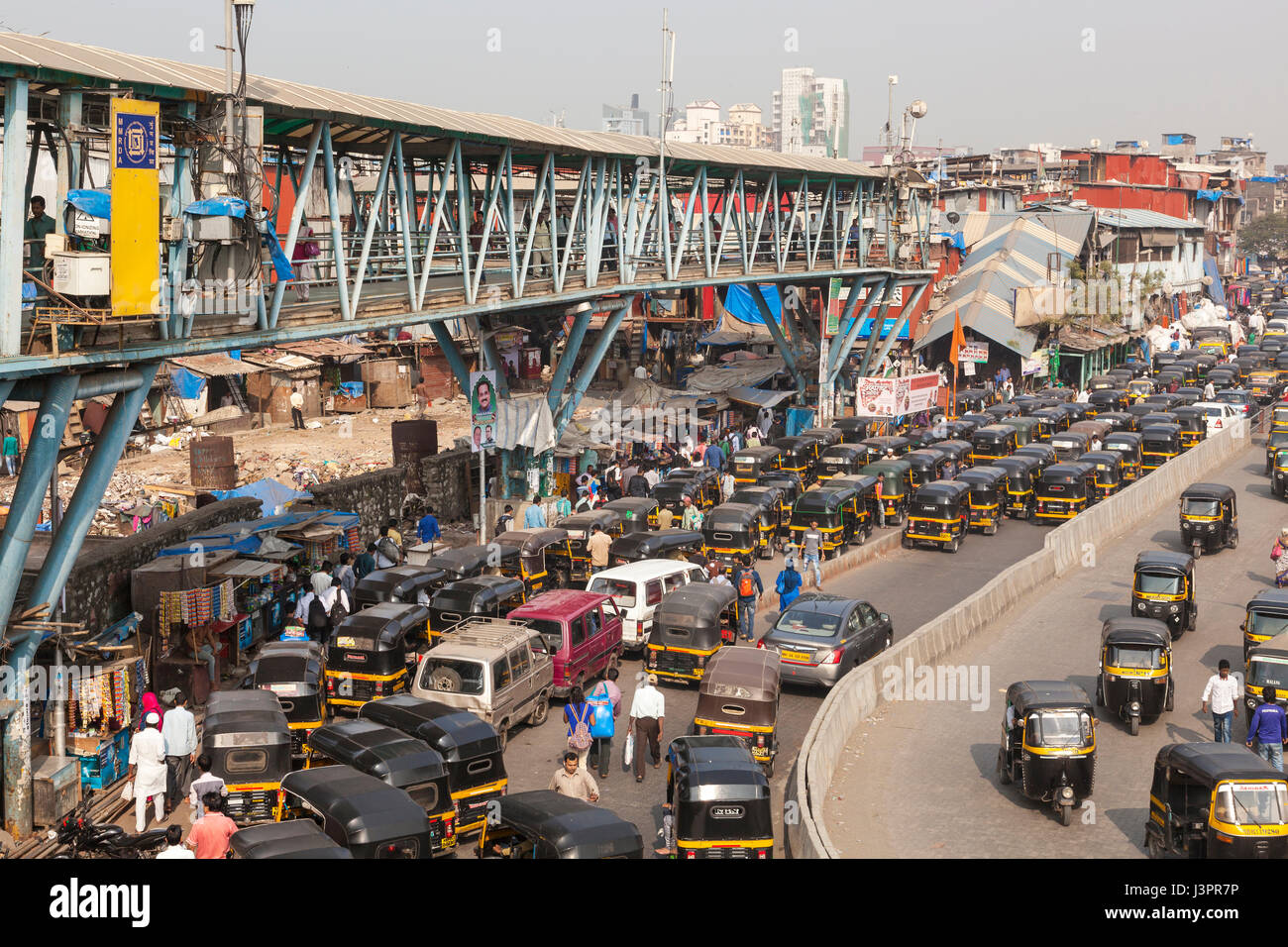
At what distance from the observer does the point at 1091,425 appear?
4644cm

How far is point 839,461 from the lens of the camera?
37.8 metres

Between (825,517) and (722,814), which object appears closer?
(722,814)

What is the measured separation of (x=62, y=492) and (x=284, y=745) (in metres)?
21.4

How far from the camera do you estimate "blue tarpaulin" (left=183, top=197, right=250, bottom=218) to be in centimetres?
1722

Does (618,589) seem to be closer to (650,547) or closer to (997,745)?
(650,547)

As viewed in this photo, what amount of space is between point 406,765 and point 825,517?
17.9 m

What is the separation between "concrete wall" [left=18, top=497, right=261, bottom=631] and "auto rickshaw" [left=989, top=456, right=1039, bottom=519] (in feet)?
74.5

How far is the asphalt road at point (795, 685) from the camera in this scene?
674 inches

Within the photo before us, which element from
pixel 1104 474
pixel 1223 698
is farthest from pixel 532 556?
pixel 1104 474

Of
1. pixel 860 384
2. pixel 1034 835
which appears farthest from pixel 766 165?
pixel 1034 835

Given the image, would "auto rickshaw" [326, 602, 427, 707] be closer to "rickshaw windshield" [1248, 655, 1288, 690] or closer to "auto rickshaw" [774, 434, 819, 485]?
"rickshaw windshield" [1248, 655, 1288, 690]

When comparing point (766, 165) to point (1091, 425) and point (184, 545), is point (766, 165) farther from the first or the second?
point (184, 545)

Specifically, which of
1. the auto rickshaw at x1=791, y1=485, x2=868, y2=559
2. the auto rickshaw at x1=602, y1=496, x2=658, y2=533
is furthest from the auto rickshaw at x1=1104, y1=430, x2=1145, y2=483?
the auto rickshaw at x1=602, y1=496, x2=658, y2=533

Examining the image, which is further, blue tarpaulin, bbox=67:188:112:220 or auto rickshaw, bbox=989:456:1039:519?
auto rickshaw, bbox=989:456:1039:519
